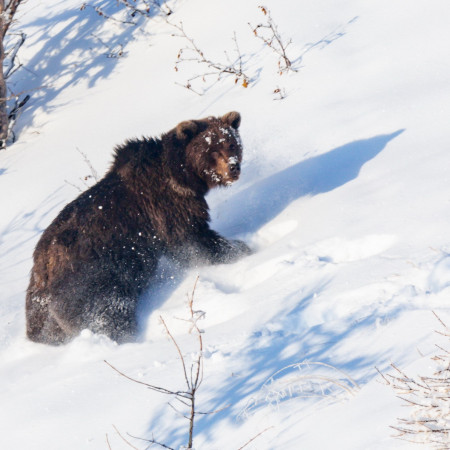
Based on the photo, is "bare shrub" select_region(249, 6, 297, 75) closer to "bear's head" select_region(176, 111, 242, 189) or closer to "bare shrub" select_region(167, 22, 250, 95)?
"bare shrub" select_region(167, 22, 250, 95)

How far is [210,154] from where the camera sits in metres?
5.39

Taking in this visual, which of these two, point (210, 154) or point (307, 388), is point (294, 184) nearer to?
point (210, 154)

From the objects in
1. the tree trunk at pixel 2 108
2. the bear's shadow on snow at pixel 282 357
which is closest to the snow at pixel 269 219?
the bear's shadow on snow at pixel 282 357

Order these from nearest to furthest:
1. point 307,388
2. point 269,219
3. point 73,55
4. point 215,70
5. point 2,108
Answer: point 307,388
point 269,219
point 215,70
point 2,108
point 73,55

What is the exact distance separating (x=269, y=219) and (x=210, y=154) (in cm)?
95

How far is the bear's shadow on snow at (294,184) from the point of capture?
19.3ft

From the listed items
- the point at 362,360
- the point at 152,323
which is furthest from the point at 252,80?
the point at 362,360

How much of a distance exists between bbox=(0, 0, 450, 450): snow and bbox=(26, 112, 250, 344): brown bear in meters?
0.26

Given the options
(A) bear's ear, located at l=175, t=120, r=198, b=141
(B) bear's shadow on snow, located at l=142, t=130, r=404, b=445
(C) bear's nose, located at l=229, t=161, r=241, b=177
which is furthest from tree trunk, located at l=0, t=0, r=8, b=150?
(B) bear's shadow on snow, located at l=142, t=130, r=404, b=445

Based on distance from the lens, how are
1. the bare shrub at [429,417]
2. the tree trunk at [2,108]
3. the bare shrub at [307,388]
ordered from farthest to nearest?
the tree trunk at [2,108] → the bare shrub at [307,388] → the bare shrub at [429,417]

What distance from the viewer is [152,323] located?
4.79 metres

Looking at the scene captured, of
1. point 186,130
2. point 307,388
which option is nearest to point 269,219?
point 186,130

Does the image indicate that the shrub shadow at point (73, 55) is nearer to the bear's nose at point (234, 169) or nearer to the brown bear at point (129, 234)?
the brown bear at point (129, 234)

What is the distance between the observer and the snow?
2.80m
